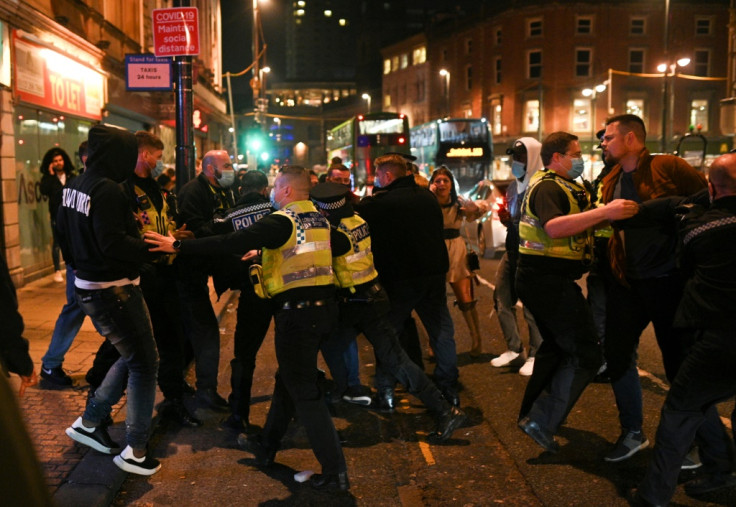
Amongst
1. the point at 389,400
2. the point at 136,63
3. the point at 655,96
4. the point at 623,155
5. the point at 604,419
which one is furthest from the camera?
the point at 655,96

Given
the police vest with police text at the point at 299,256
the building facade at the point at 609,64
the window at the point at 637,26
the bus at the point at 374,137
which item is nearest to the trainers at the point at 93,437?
the police vest with police text at the point at 299,256

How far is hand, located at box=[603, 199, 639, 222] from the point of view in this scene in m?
4.16

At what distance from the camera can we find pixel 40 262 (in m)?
13.0

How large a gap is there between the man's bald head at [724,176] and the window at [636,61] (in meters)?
52.7

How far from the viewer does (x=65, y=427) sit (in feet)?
17.4

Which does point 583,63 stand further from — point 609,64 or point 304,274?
point 304,274

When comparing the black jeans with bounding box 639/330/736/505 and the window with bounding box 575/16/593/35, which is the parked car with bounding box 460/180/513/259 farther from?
the window with bounding box 575/16/593/35

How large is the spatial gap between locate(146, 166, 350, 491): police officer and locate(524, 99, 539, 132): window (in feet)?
164

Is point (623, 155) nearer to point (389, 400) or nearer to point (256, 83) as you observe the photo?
point (389, 400)

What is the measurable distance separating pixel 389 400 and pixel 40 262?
353 inches

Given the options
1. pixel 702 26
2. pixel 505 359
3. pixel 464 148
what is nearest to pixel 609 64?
pixel 702 26

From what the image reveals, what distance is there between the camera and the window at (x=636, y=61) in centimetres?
5259

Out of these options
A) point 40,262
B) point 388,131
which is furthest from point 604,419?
point 388,131

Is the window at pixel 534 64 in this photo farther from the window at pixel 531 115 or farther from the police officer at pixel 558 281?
the police officer at pixel 558 281
